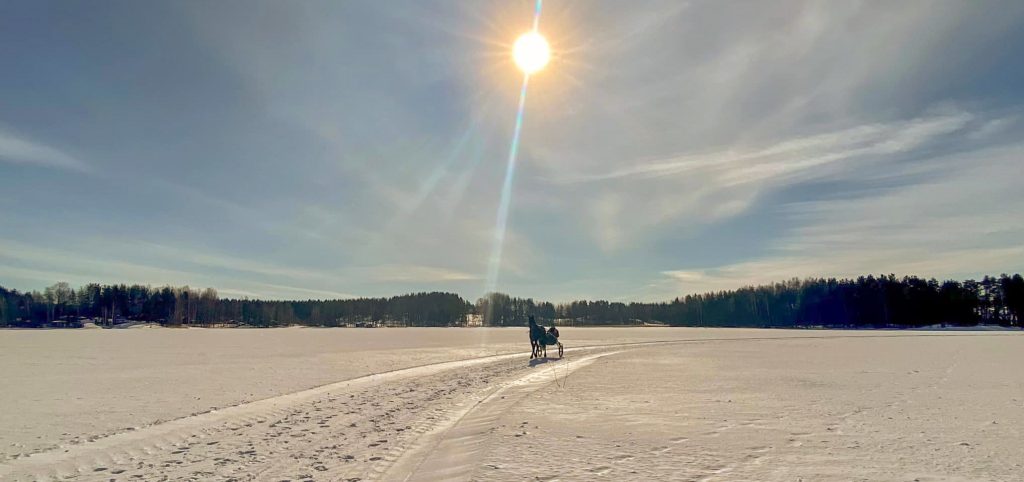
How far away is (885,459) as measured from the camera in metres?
8.49

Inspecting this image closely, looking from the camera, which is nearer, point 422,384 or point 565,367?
point 422,384

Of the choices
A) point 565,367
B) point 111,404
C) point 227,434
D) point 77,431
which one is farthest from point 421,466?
point 565,367

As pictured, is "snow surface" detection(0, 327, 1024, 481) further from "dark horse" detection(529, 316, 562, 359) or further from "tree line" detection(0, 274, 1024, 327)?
"tree line" detection(0, 274, 1024, 327)

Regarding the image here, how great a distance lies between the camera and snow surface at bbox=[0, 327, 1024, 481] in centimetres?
834

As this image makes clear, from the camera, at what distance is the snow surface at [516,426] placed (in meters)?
8.34

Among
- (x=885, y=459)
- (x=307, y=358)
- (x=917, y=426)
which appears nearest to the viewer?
(x=885, y=459)

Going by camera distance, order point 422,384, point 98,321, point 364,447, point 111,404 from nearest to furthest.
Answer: point 364,447, point 111,404, point 422,384, point 98,321

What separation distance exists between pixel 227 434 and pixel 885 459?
521 inches

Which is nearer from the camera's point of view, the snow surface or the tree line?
the snow surface

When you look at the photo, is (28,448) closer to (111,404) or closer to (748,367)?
(111,404)

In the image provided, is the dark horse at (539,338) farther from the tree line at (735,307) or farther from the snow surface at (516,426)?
the tree line at (735,307)

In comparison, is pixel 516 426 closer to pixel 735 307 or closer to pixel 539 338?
pixel 539 338

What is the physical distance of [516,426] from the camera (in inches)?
468

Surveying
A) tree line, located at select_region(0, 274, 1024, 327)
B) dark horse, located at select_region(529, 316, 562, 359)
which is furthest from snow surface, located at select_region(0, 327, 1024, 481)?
tree line, located at select_region(0, 274, 1024, 327)
